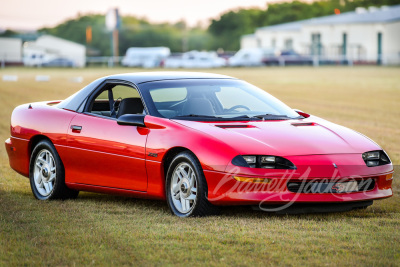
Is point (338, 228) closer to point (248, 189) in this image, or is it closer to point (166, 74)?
point (248, 189)

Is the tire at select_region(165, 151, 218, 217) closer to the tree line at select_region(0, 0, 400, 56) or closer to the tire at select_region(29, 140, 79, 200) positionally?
the tire at select_region(29, 140, 79, 200)

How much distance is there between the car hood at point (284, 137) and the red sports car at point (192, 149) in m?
0.01

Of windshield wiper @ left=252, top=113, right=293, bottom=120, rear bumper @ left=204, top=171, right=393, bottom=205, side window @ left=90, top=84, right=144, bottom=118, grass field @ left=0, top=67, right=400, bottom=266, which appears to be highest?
side window @ left=90, top=84, right=144, bottom=118

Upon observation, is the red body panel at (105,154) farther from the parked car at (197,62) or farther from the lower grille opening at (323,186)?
the parked car at (197,62)

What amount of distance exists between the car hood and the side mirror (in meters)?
0.38

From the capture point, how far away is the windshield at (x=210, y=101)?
8297 millimetres

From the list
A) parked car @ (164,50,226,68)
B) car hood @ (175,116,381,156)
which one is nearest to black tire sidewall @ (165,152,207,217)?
car hood @ (175,116,381,156)

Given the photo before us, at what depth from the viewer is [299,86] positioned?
36.6 meters

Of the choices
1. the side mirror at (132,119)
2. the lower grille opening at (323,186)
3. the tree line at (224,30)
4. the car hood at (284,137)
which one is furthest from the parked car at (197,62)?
the lower grille opening at (323,186)

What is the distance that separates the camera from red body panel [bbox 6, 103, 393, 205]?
728cm

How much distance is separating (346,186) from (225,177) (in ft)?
3.52

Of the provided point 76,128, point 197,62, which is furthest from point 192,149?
point 197,62

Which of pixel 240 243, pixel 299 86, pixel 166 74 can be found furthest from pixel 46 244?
pixel 299 86

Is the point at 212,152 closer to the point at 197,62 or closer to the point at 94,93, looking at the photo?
the point at 94,93
